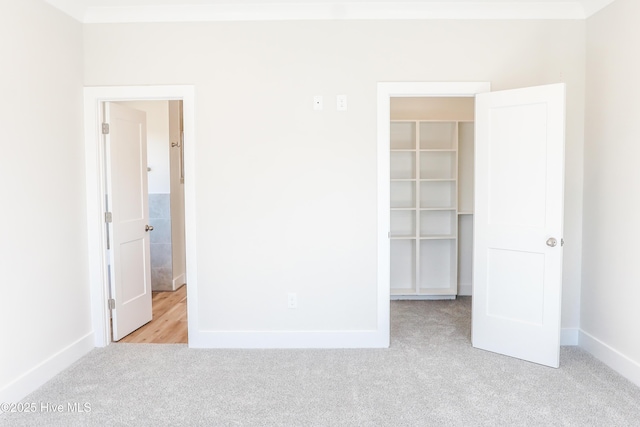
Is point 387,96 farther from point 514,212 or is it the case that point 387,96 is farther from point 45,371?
point 45,371

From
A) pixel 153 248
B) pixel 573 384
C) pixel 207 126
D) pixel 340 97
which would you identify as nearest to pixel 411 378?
pixel 573 384

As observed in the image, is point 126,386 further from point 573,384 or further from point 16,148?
point 573,384

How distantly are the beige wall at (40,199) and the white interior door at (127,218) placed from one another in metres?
0.23

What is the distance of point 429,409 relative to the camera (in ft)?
7.92

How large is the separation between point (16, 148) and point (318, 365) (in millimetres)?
2317

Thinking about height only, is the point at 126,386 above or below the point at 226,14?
below

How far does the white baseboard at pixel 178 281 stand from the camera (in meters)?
5.27

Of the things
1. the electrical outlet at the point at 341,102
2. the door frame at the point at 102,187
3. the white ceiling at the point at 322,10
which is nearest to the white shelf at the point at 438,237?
the electrical outlet at the point at 341,102

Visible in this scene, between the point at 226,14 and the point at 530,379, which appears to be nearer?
the point at 530,379

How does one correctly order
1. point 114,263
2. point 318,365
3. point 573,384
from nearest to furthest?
1. point 573,384
2. point 318,365
3. point 114,263

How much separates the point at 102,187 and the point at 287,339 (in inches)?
72.4

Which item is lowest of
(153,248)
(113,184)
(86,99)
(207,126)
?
(153,248)

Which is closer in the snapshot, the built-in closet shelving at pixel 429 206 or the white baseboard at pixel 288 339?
the white baseboard at pixel 288 339

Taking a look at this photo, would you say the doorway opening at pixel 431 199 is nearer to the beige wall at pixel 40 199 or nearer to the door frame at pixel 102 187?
the door frame at pixel 102 187
